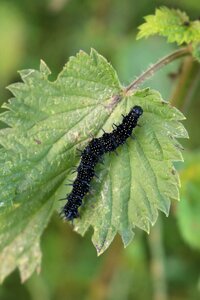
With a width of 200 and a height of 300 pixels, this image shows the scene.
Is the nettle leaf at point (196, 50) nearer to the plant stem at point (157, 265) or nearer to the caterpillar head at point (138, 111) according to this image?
the caterpillar head at point (138, 111)

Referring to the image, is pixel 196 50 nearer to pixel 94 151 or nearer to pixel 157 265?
pixel 94 151

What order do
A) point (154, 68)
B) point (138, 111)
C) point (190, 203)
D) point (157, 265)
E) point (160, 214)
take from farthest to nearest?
point (160, 214) < point (157, 265) < point (190, 203) < point (154, 68) < point (138, 111)

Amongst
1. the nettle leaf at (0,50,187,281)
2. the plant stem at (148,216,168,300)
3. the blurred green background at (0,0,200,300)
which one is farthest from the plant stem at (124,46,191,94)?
the plant stem at (148,216,168,300)

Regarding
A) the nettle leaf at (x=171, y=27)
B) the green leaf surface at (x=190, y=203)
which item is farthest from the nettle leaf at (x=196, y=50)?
the green leaf surface at (x=190, y=203)

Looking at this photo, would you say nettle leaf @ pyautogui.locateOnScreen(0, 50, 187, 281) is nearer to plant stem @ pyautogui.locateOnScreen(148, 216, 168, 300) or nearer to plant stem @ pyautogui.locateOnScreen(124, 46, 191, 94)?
plant stem @ pyautogui.locateOnScreen(124, 46, 191, 94)

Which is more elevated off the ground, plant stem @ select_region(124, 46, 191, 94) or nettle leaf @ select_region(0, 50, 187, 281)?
plant stem @ select_region(124, 46, 191, 94)

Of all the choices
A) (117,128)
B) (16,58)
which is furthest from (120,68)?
(117,128)

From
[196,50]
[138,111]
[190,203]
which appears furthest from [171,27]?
[190,203]
